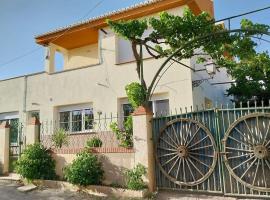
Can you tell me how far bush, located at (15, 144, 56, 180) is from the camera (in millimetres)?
11922

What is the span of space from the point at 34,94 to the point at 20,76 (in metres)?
1.75

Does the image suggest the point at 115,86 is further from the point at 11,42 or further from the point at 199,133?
the point at 199,133

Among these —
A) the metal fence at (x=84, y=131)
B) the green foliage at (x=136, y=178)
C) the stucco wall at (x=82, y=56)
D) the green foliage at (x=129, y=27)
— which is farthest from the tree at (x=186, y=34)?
the stucco wall at (x=82, y=56)

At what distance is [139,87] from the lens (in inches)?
467

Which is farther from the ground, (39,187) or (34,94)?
(34,94)

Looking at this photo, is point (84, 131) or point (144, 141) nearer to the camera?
point (144, 141)

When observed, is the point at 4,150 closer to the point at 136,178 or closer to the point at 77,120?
the point at 77,120

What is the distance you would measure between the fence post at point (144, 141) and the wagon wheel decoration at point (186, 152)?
0.30 metres

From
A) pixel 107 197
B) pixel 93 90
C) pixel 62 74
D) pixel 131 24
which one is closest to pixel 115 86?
pixel 93 90

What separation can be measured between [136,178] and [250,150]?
11.5ft

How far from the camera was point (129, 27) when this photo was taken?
1189 cm

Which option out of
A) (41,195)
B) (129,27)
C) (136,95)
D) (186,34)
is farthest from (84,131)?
(186,34)

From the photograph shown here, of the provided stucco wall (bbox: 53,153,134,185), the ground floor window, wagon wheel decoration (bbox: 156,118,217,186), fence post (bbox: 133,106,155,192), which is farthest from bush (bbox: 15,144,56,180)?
the ground floor window

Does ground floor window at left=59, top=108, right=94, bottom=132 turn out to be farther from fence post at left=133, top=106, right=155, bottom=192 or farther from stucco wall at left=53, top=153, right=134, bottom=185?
fence post at left=133, top=106, right=155, bottom=192
